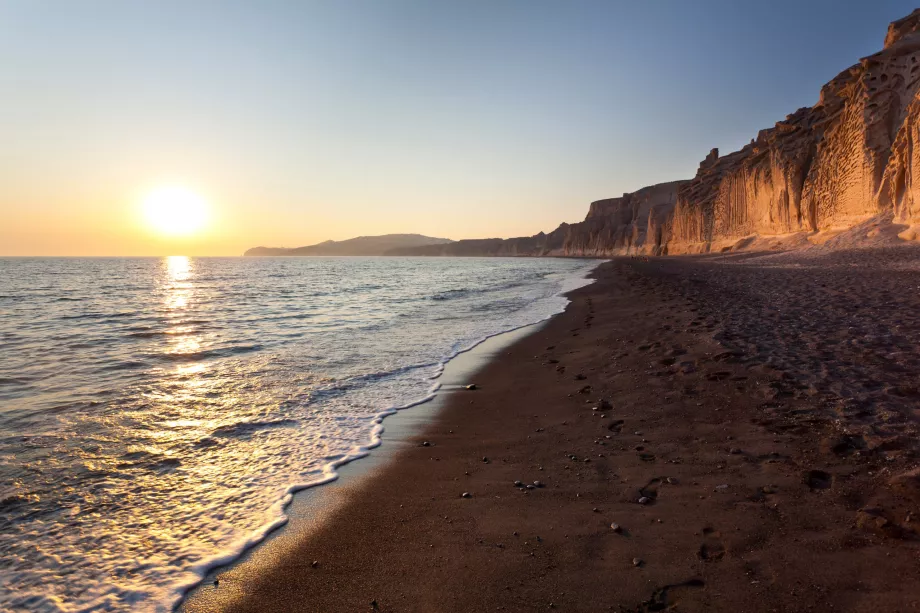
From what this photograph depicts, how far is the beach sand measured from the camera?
2.69 metres

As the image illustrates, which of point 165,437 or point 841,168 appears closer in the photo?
point 165,437

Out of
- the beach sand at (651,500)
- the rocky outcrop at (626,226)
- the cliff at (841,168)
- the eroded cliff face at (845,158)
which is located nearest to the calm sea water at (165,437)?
the beach sand at (651,500)

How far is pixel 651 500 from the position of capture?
365 cm

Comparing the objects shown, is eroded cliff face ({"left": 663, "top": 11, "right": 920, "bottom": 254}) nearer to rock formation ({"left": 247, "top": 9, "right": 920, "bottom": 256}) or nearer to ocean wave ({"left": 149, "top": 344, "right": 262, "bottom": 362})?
rock formation ({"left": 247, "top": 9, "right": 920, "bottom": 256})

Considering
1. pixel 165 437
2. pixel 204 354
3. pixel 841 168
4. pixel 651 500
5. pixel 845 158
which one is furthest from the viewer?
pixel 841 168

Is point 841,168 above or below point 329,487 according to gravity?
above

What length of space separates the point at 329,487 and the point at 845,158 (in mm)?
39265

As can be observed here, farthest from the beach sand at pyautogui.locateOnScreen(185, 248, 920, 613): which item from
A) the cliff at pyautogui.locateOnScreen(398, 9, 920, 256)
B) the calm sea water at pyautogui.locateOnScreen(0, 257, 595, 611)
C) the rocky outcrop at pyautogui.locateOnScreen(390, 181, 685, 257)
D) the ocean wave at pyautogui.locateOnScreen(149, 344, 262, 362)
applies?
the rocky outcrop at pyautogui.locateOnScreen(390, 181, 685, 257)

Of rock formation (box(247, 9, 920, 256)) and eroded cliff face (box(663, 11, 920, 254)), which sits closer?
rock formation (box(247, 9, 920, 256))

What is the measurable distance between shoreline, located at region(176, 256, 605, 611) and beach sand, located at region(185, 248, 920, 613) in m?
0.09

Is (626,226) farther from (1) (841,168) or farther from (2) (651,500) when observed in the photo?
(2) (651,500)

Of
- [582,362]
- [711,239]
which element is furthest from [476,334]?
[711,239]

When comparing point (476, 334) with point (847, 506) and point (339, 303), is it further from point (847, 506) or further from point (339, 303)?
point (339, 303)

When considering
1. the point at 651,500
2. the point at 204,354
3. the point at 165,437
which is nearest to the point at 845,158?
the point at 651,500
